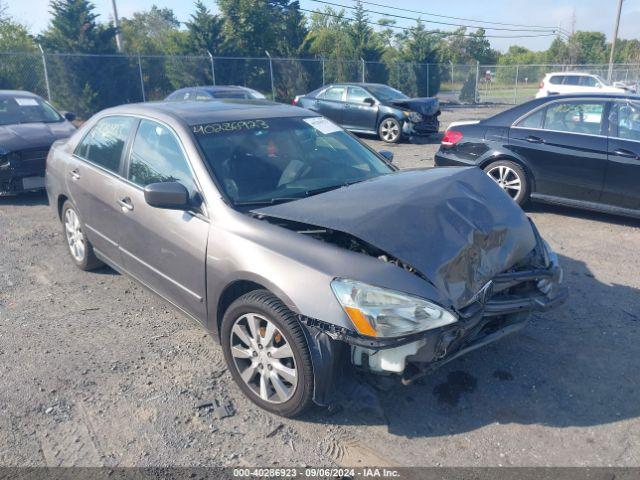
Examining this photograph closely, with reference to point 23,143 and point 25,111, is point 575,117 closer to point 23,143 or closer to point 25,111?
point 23,143

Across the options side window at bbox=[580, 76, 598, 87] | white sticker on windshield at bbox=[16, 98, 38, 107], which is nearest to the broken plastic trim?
white sticker on windshield at bbox=[16, 98, 38, 107]

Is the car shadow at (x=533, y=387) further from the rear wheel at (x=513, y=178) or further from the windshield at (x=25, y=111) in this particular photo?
the windshield at (x=25, y=111)

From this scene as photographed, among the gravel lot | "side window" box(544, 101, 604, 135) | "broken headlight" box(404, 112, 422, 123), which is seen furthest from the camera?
"broken headlight" box(404, 112, 422, 123)

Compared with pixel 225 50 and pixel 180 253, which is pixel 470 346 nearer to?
pixel 180 253

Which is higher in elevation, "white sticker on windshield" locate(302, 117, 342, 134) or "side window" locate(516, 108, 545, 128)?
"white sticker on windshield" locate(302, 117, 342, 134)

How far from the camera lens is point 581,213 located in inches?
272

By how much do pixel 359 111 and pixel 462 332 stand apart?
1232 cm

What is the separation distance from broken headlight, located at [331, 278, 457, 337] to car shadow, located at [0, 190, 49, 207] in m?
6.88

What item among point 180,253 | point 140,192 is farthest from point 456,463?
point 140,192

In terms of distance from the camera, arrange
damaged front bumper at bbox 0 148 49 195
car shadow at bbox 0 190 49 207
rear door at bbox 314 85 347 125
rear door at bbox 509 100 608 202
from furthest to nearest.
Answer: rear door at bbox 314 85 347 125 → car shadow at bbox 0 190 49 207 → damaged front bumper at bbox 0 148 49 195 → rear door at bbox 509 100 608 202

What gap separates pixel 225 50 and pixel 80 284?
954 inches

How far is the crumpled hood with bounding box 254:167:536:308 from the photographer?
2.80m

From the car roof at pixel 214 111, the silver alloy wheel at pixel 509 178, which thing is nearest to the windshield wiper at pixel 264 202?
the car roof at pixel 214 111

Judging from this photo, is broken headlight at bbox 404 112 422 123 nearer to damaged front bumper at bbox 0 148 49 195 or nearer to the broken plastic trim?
damaged front bumper at bbox 0 148 49 195
